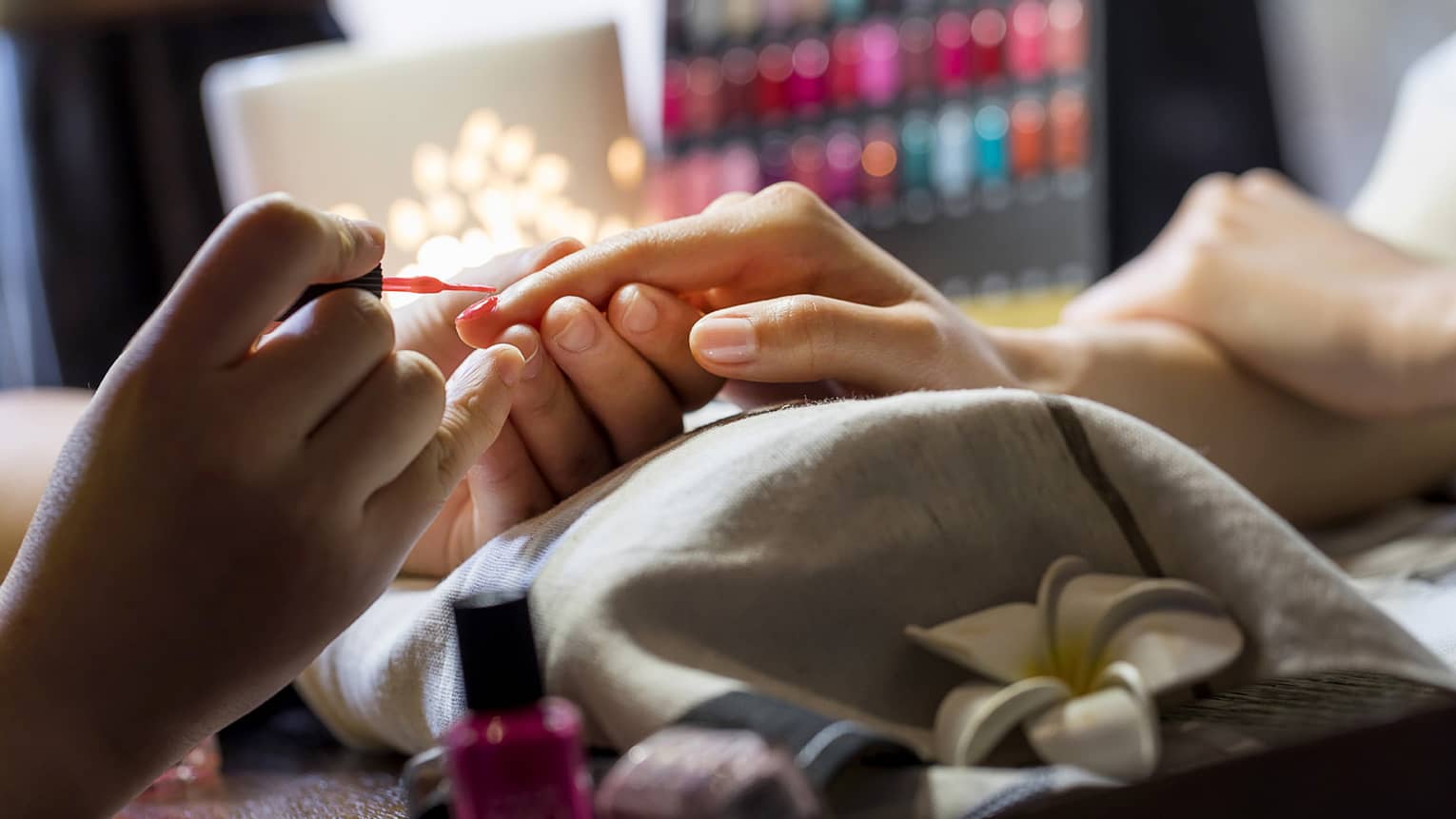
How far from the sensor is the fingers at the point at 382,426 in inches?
19.7

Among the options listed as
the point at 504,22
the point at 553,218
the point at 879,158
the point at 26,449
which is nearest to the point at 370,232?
the point at 26,449

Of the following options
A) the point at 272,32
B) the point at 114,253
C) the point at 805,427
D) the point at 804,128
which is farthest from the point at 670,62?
the point at 805,427

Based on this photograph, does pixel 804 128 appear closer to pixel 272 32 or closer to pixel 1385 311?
pixel 272 32

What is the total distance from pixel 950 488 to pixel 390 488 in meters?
0.23

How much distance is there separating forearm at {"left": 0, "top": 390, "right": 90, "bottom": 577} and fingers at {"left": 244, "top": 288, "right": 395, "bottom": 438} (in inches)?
12.5

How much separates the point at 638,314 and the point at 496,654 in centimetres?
31

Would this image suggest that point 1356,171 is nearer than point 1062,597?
No

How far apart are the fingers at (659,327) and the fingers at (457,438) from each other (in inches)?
2.6

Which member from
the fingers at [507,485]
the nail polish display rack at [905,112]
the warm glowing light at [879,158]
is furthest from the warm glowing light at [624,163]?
the warm glowing light at [879,158]

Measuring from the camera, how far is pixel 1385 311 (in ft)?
3.36

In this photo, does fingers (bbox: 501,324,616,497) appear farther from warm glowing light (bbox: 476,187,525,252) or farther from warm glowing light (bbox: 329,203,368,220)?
warm glowing light (bbox: 329,203,368,220)

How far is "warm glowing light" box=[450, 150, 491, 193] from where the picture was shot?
5.97 ft

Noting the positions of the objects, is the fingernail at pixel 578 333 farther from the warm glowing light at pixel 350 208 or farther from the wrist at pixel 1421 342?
the warm glowing light at pixel 350 208

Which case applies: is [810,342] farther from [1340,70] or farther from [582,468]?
[1340,70]
